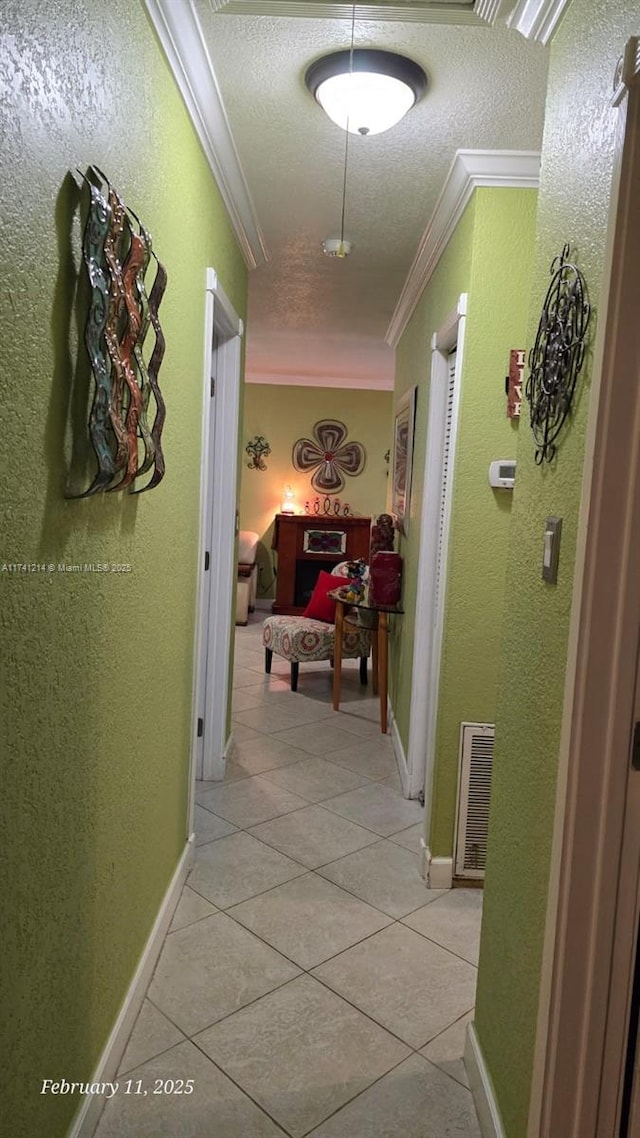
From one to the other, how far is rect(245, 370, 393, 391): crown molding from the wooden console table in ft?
4.51

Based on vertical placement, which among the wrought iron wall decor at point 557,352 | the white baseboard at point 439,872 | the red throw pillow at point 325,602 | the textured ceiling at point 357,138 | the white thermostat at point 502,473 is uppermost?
→ the textured ceiling at point 357,138

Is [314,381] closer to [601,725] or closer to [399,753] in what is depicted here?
[399,753]

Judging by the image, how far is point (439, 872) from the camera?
2656 mm

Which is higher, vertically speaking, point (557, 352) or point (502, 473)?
point (557, 352)

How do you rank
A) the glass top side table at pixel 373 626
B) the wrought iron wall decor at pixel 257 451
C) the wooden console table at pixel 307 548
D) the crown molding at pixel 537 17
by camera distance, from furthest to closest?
the wrought iron wall decor at pixel 257 451
the wooden console table at pixel 307 548
the glass top side table at pixel 373 626
the crown molding at pixel 537 17

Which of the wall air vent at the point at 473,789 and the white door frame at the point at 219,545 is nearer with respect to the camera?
the wall air vent at the point at 473,789

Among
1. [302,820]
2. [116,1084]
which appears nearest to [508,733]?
[116,1084]

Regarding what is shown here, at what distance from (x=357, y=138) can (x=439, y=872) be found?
7.98 feet

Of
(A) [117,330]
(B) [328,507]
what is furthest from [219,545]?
(B) [328,507]

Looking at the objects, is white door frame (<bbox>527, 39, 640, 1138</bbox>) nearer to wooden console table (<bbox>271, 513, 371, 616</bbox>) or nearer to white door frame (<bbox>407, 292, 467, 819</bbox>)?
white door frame (<bbox>407, 292, 467, 819</bbox>)

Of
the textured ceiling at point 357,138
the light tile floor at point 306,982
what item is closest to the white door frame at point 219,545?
the light tile floor at point 306,982

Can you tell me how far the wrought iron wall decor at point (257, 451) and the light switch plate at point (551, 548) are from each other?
6746 millimetres

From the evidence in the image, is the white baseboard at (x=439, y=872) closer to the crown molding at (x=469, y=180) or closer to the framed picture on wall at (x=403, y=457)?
the framed picture on wall at (x=403, y=457)

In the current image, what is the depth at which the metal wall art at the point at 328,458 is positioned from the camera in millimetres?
7992
